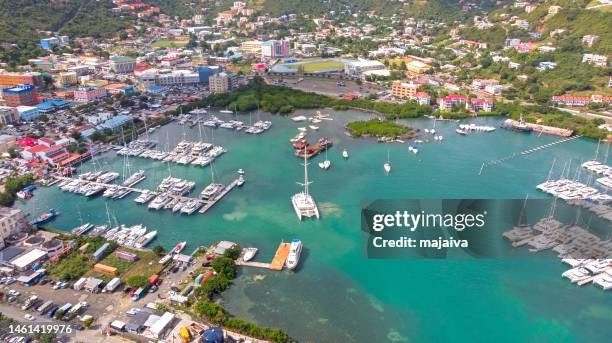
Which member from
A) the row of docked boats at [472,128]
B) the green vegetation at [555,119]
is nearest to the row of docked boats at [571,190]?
the row of docked boats at [472,128]

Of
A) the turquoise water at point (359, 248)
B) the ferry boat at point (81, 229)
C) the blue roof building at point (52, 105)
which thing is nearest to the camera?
the turquoise water at point (359, 248)

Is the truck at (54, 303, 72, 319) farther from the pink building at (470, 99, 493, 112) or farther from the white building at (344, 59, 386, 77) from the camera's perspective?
the white building at (344, 59, 386, 77)

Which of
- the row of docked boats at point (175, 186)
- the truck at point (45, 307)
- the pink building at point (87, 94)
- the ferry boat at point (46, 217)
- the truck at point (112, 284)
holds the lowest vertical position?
the truck at point (45, 307)

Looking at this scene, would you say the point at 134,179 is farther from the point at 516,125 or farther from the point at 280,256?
the point at 516,125

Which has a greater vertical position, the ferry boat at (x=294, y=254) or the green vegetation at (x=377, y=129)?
the green vegetation at (x=377, y=129)

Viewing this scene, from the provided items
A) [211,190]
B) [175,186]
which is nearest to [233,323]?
[211,190]

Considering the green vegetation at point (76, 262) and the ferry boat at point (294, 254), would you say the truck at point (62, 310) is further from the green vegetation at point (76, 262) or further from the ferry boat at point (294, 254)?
the ferry boat at point (294, 254)

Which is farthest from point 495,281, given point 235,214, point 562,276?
point 235,214
